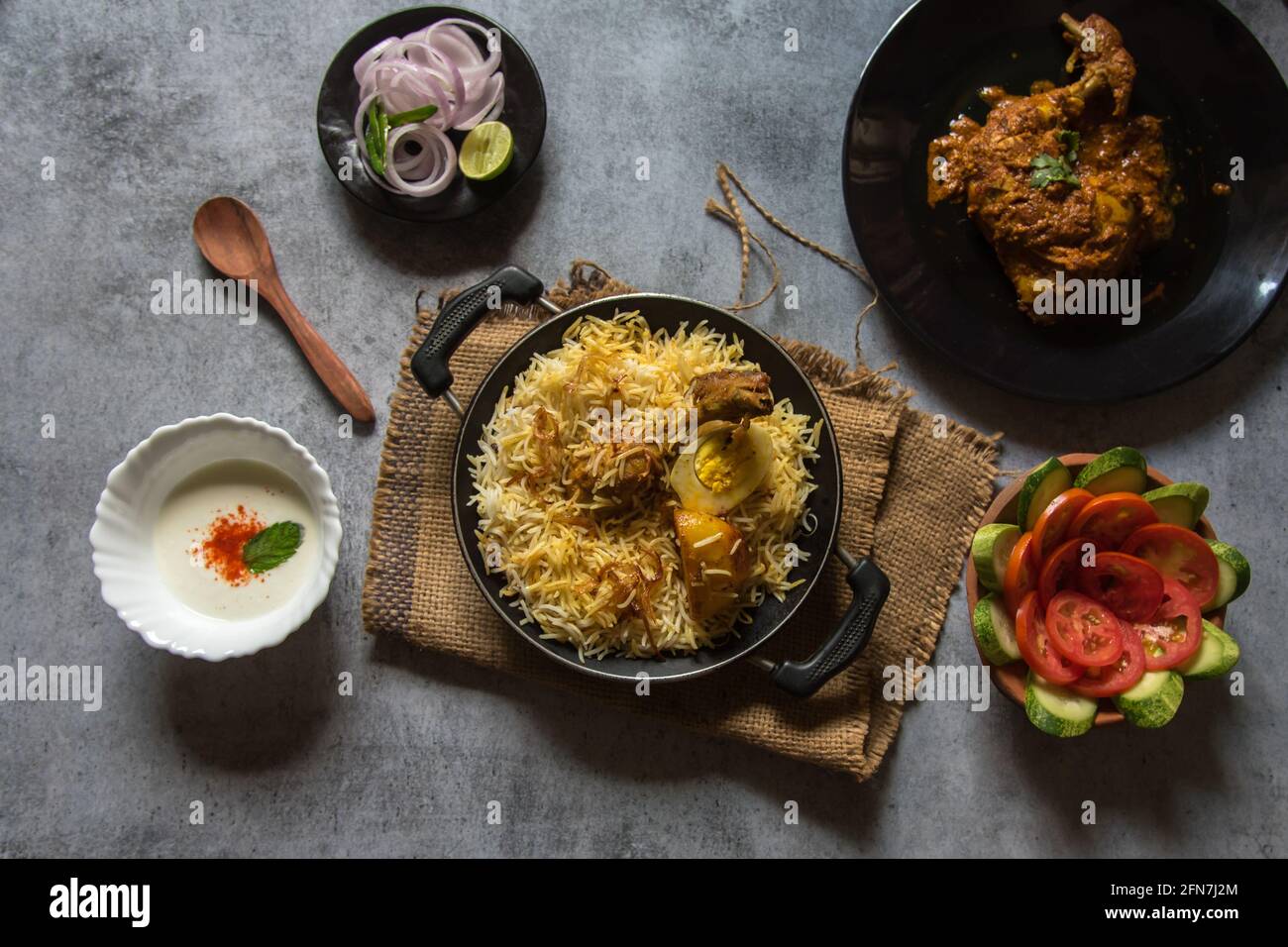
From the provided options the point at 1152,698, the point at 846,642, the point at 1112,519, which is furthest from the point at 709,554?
the point at 1152,698

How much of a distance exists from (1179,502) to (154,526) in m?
3.74

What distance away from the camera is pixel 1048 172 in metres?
3.53

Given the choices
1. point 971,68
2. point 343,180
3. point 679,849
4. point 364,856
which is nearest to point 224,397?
point 343,180

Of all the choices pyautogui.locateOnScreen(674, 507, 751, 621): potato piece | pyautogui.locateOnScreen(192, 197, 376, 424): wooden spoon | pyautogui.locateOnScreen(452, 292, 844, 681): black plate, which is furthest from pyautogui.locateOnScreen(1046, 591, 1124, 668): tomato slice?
pyautogui.locateOnScreen(192, 197, 376, 424): wooden spoon

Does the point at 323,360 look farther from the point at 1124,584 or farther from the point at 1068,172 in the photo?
the point at 1124,584

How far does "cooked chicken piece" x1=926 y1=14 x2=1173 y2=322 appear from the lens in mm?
3533

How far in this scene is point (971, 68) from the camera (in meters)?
3.74

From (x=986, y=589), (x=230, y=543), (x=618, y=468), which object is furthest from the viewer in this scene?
(x=230, y=543)

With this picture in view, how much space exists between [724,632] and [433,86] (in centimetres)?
232

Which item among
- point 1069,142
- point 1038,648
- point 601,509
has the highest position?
point 1069,142

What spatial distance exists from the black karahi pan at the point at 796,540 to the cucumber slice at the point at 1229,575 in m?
1.18

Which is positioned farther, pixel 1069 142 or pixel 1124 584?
pixel 1069 142

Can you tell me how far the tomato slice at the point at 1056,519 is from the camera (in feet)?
10.5
